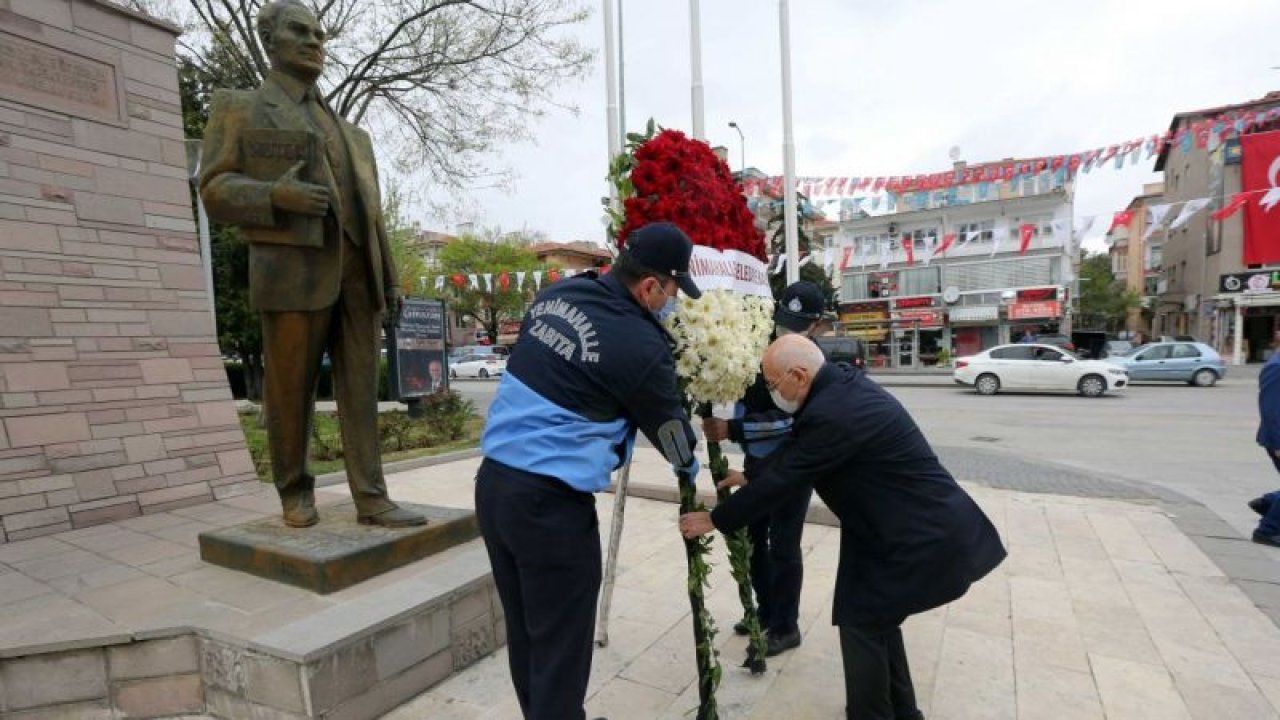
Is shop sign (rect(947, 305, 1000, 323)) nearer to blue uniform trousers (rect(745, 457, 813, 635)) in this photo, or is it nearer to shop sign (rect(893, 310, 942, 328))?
shop sign (rect(893, 310, 942, 328))

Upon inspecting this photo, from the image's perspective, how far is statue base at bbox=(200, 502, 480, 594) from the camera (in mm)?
2908

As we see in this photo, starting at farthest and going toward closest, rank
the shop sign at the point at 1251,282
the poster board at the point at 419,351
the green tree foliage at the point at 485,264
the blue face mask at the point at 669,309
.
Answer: the green tree foliage at the point at 485,264
the shop sign at the point at 1251,282
the poster board at the point at 419,351
the blue face mask at the point at 669,309

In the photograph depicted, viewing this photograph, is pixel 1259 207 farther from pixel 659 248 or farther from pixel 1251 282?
pixel 659 248

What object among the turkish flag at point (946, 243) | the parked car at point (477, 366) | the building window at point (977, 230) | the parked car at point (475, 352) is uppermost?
the building window at point (977, 230)

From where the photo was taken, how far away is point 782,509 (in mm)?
3182

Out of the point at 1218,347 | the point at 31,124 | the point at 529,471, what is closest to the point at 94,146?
the point at 31,124

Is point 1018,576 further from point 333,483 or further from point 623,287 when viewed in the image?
point 333,483

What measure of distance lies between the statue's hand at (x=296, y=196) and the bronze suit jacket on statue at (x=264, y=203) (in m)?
0.05

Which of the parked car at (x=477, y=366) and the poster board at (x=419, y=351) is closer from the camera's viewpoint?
the poster board at (x=419, y=351)

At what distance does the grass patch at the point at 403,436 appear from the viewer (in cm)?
858

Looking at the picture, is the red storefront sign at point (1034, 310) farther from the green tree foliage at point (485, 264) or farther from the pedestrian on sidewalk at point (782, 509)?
the pedestrian on sidewalk at point (782, 509)

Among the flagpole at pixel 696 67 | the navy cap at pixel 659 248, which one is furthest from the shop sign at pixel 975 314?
the navy cap at pixel 659 248

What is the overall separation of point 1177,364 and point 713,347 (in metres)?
22.4

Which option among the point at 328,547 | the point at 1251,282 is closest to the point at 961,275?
the point at 1251,282
